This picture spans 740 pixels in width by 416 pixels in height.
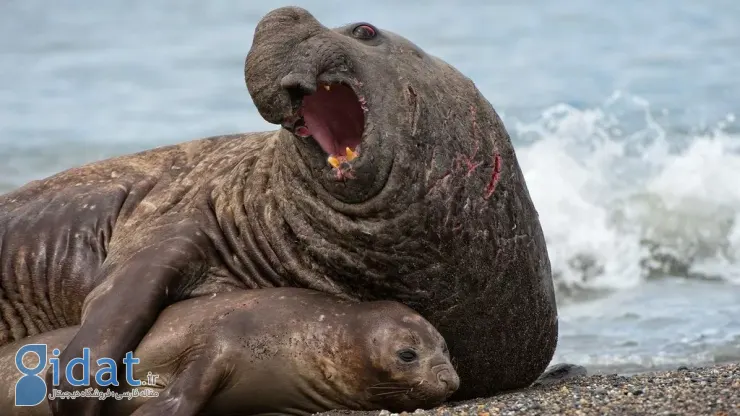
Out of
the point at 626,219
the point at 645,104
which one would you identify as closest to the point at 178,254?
the point at 626,219

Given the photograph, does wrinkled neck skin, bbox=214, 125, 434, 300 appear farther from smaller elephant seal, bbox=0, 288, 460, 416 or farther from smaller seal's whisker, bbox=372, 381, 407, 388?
smaller seal's whisker, bbox=372, 381, 407, 388

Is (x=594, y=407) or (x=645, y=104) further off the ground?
(x=645, y=104)

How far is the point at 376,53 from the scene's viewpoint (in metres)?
7.48

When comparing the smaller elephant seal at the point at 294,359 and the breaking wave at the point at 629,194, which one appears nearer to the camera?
the smaller elephant seal at the point at 294,359

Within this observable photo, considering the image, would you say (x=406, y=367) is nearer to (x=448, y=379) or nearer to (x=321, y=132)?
(x=448, y=379)

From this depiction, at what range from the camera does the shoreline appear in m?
6.42

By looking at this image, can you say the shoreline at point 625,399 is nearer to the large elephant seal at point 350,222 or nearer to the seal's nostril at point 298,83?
the large elephant seal at point 350,222

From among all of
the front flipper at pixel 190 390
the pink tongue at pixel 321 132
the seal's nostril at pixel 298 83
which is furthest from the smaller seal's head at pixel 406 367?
the seal's nostril at pixel 298 83

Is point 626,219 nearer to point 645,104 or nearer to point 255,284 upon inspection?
point 645,104

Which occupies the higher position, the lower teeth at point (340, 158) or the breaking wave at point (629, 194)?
the lower teeth at point (340, 158)

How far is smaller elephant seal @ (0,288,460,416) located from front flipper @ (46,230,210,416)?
0.08 metres

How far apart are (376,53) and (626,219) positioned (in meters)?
9.72

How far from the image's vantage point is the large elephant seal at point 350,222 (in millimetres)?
7164

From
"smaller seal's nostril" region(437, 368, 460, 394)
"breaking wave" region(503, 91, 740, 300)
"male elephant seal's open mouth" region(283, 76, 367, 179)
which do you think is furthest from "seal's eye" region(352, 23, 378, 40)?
"breaking wave" region(503, 91, 740, 300)
